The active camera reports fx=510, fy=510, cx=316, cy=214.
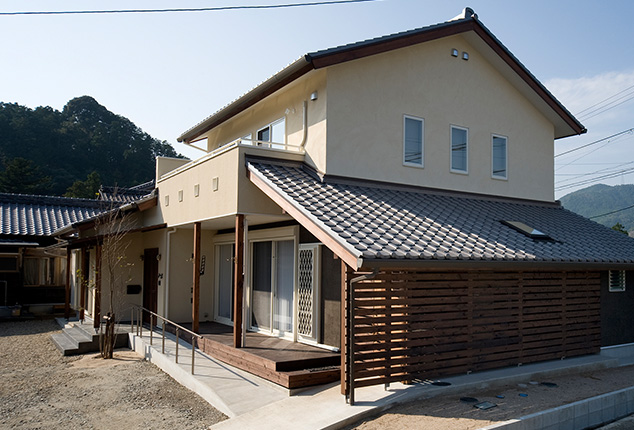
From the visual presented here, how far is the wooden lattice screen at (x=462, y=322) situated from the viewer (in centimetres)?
770

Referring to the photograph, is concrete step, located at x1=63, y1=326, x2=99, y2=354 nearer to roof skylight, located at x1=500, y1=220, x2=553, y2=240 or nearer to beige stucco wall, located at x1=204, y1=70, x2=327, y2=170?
beige stucco wall, located at x1=204, y1=70, x2=327, y2=170

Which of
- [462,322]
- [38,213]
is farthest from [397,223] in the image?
[38,213]

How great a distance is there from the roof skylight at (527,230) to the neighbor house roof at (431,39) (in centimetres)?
423

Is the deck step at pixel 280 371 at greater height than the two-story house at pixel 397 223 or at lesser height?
lesser

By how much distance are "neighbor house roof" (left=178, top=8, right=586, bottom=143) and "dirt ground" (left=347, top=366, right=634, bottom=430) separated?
6.47 metres

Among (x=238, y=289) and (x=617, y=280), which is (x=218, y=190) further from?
(x=617, y=280)

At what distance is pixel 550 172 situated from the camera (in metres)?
14.6

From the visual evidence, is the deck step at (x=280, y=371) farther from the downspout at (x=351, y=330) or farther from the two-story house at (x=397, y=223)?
the downspout at (x=351, y=330)

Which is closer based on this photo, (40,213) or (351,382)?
(351,382)

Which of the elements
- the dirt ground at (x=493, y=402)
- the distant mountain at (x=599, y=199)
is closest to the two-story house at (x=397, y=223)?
the dirt ground at (x=493, y=402)

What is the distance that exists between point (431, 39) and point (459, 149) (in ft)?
8.95

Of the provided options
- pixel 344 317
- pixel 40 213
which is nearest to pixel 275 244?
pixel 344 317

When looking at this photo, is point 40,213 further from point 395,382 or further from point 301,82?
point 395,382

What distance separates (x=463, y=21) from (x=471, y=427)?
939 centimetres
